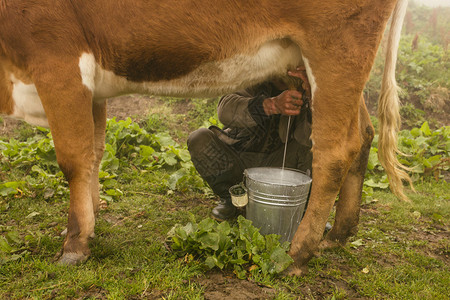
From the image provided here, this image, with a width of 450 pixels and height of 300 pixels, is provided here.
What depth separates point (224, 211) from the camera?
3697 millimetres

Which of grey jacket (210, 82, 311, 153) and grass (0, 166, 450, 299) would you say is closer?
grass (0, 166, 450, 299)

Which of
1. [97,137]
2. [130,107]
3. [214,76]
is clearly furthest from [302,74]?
[130,107]

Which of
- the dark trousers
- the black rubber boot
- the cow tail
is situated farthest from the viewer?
the black rubber boot

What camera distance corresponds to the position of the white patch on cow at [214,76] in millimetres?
2598

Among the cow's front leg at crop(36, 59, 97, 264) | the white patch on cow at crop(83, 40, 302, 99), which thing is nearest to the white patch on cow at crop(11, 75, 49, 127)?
the cow's front leg at crop(36, 59, 97, 264)

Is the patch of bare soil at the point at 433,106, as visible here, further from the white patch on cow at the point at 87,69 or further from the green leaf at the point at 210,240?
the white patch on cow at the point at 87,69

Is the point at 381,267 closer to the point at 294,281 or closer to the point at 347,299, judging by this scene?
the point at 347,299

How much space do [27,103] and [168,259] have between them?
1.52 metres

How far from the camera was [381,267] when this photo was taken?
2912mm

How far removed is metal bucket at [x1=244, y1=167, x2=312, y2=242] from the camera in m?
2.84

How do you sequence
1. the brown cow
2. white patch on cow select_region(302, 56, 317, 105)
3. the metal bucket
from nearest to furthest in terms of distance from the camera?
the brown cow, white patch on cow select_region(302, 56, 317, 105), the metal bucket

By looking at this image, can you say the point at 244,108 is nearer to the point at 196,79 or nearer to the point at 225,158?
the point at 225,158

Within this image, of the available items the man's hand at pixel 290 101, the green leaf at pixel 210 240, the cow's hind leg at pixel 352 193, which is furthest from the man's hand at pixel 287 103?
the green leaf at pixel 210 240

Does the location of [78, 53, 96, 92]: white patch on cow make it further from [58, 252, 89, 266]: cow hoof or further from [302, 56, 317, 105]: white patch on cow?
[302, 56, 317, 105]: white patch on cow
